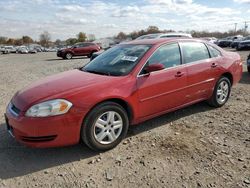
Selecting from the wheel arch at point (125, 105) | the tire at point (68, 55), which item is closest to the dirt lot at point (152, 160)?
the wheel arch at point (125, 105)

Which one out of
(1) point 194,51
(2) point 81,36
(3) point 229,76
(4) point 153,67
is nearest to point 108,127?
(4) point 153,67

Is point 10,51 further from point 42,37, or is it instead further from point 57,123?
point 42,37

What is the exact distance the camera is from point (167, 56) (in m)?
4.37

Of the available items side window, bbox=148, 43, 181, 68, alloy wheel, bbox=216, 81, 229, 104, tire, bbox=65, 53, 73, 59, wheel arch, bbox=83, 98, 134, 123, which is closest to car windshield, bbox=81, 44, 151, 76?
side window, bbox=148, 43, 181, 68

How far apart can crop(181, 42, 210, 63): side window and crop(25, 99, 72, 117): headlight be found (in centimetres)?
238

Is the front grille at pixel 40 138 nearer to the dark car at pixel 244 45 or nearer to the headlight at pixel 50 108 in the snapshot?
the headlight at pixel 50 108

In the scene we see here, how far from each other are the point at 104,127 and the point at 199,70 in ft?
7.25

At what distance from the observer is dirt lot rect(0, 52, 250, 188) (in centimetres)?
295

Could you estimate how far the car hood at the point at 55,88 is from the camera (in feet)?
11.1

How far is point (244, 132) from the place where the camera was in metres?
4.09

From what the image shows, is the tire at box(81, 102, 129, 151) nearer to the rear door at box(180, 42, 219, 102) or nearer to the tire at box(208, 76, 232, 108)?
the rear door at box(180, 42, 219, 102)

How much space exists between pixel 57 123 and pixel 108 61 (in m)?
1.67

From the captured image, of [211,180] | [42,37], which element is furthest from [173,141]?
[42,37]

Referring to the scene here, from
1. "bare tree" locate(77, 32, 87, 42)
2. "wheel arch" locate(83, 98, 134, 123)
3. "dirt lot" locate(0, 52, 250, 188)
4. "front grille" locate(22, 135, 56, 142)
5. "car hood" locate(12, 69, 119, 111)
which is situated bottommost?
"dirt lot" locate(0, 52, 250, 188)
